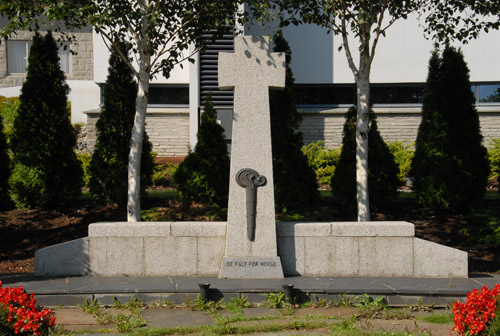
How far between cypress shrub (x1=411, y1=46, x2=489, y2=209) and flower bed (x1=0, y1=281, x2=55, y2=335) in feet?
25.6

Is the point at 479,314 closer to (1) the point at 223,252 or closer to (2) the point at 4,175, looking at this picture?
(1) the point at 223,252

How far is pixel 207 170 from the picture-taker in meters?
10.8

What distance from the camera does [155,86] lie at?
53.1 ft

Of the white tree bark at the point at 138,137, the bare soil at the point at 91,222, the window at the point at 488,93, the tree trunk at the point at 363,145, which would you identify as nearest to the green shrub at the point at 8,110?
the bare soil at the point at 91,222

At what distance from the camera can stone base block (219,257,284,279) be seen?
7.63m

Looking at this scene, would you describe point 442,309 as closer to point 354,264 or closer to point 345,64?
point 354,264

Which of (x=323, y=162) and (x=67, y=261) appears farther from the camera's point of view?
(x=323, y=162)

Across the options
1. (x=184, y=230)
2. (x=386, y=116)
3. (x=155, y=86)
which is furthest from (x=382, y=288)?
(x=155, y=86)

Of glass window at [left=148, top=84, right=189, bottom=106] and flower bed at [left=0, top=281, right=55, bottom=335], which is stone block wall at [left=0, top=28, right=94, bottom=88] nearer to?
glass window at [left=148, top=84, right=189, bottom=106]

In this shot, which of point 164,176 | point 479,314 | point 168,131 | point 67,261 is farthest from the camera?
point 168,131

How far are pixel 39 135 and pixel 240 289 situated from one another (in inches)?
234

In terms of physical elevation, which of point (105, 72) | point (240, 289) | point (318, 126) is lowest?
point (240, 289)

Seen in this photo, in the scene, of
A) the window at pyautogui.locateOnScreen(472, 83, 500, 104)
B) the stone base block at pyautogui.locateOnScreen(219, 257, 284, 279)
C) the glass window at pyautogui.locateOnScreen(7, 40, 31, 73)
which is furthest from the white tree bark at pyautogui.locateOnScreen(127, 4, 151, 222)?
the glass window at pyautogui.locateOnScreen(7, 40, 31, 73)

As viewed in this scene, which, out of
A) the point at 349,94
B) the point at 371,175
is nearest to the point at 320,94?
Result: the point at 349,94
